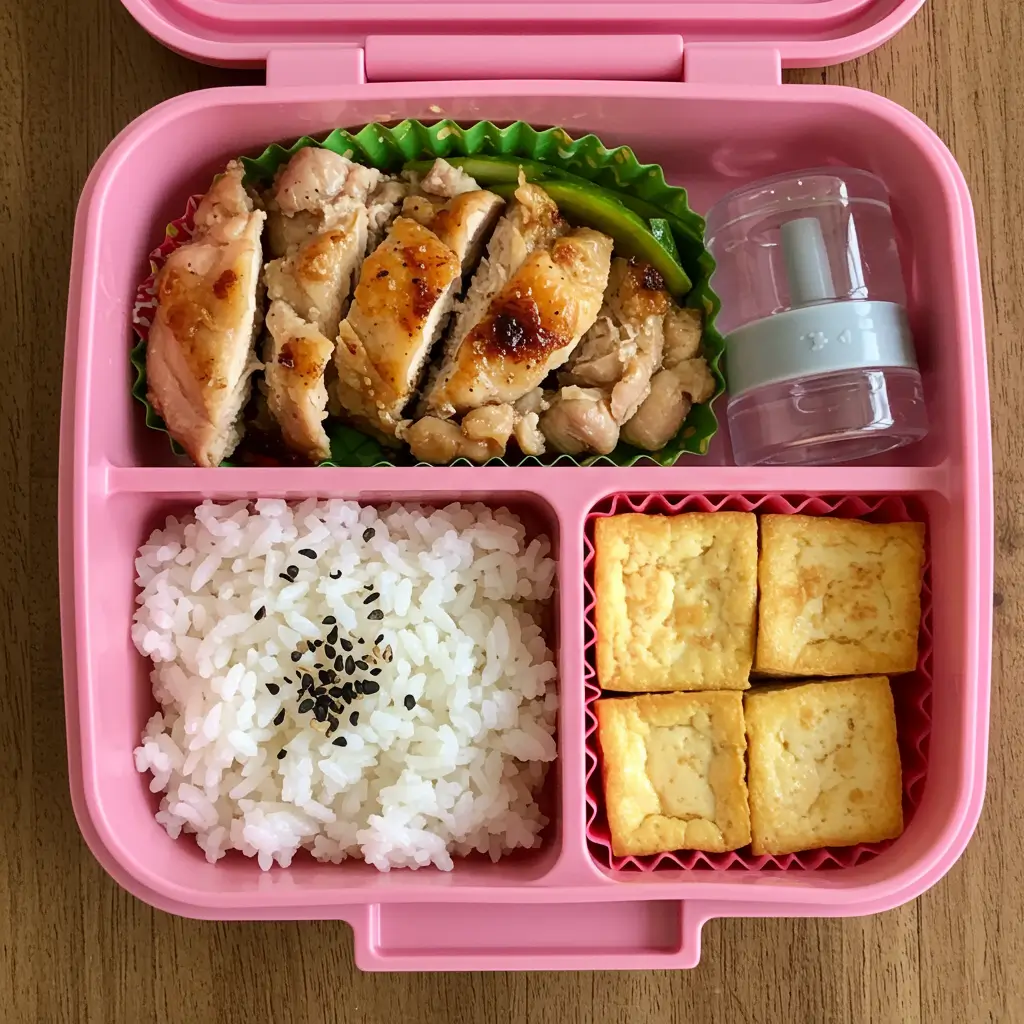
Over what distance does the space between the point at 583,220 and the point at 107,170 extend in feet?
3.31

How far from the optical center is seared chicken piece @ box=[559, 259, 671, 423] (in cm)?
191

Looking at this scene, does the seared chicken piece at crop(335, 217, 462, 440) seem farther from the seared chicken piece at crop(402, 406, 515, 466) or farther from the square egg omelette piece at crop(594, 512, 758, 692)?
the square egg omelette piece at crop(594, 512, 758, 692)

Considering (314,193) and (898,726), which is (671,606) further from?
(314,193)

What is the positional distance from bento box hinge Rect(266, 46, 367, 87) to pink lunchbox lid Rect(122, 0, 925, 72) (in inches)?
0.6

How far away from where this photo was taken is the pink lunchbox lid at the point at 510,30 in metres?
1.86

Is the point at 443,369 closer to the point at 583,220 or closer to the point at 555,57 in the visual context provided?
the point at 583,220

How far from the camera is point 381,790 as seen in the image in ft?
6.17

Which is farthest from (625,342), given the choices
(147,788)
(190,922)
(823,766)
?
(190,922)

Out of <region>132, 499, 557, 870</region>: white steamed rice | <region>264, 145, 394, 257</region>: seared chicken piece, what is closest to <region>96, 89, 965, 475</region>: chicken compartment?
<region>264, 145, 394, 257</region>: seared chicken piece

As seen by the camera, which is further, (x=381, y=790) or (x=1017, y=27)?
(x=1017, y=27)

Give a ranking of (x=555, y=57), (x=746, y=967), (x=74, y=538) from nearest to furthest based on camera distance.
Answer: (x=74, y=538), (x=555, y=57), (x=746, y=967)

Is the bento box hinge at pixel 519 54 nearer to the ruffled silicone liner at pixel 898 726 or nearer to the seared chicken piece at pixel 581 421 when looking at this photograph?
the seared chicken piece at pixel 581 421

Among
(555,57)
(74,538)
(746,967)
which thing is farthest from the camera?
(746,967)

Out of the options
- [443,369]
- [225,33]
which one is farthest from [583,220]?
[225,33]
